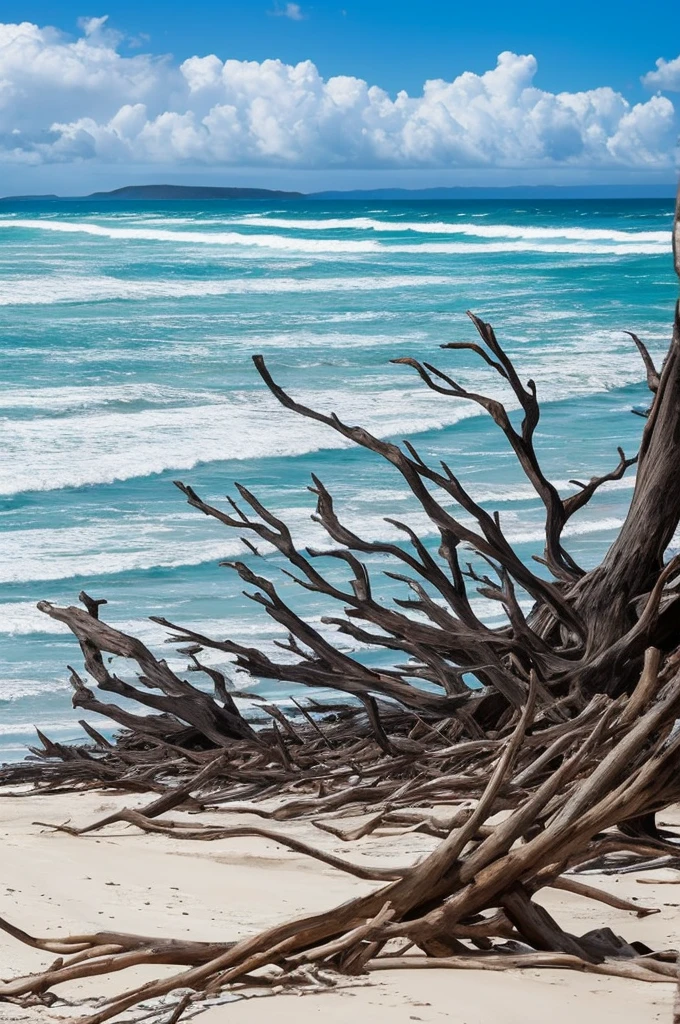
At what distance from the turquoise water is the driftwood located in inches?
64.7

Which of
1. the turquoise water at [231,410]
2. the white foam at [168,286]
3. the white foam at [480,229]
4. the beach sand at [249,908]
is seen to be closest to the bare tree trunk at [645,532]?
the beach sand at [249,908]

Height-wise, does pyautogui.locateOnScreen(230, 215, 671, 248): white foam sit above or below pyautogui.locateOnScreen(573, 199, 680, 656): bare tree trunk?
above

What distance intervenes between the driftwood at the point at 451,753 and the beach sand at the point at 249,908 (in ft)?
0.15

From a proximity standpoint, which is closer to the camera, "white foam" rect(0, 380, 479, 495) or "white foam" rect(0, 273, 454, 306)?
"white foam" rect(0, 380, 479, 495)

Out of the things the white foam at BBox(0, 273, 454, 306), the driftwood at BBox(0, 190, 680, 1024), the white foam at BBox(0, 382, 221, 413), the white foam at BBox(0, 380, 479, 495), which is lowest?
the white foam at BBox(0, 380, 479, 495)

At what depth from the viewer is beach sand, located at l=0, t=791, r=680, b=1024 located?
1903 millimetres

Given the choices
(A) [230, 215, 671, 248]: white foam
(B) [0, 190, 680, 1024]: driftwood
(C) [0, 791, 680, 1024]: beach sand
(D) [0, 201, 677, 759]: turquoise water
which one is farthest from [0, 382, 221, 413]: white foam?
(A) [230, 215, 671, 248]: white foam

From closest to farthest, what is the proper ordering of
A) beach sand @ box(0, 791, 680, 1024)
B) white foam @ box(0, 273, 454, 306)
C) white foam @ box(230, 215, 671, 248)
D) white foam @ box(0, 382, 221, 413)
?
1. beach sand @ box(0, 791, 680, 1024)
2. white foam @ box(0, 382, 221, 413)
3. white foam @ box(0, 273, 454, 306)
4. white foam @ box(230, 215, 671, 248)

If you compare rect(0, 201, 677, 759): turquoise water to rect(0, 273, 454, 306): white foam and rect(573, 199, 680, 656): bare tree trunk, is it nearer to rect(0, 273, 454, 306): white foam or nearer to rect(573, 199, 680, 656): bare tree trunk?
rect(0, 273, 454, 306): white foam

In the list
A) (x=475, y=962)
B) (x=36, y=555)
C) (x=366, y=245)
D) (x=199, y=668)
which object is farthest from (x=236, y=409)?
(x=366, y=245)

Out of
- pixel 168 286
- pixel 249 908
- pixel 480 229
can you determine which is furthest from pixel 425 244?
pixel 249 908

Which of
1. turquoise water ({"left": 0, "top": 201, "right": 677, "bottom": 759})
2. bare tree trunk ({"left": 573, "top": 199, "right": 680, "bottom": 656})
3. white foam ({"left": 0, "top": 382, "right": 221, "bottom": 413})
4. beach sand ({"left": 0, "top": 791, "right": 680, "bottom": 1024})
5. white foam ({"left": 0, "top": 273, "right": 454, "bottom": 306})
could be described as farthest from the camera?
white foam ({"left": 0, "top": 273, "right": 454, "bottom": 306})

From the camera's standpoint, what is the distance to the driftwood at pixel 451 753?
195 cm

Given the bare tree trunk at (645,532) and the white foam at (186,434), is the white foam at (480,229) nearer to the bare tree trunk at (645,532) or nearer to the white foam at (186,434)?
the white foam at (186,434)
